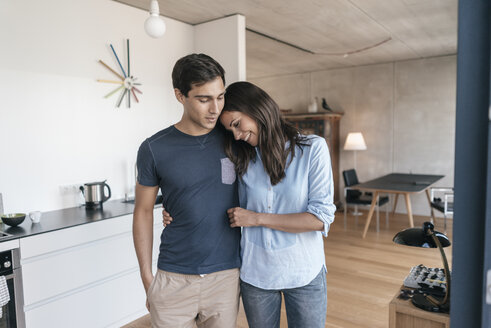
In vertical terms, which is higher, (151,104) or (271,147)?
(151,104)

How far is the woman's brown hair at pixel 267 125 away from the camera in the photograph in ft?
4.22

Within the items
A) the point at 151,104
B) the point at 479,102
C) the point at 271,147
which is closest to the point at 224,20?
the point at 151,104

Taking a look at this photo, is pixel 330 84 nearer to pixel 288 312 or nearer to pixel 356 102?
pixel 356 102

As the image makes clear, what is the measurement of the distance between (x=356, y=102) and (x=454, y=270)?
21.5 ft

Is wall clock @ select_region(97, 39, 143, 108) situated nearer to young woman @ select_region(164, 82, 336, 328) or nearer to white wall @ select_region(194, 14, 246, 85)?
white wall @ select_region(194, 14, 246, 85)

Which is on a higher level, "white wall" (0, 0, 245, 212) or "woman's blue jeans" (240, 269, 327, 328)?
"white wall" (0, 0, 245, 212)

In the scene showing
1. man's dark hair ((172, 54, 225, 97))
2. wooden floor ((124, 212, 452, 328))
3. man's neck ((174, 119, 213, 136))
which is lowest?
wooden floor ((124, 212, 452, 328))

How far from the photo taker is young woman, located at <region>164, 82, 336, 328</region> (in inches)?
50.8

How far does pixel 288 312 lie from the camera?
1399 mm

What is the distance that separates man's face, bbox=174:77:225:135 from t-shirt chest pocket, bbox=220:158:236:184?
0.48 ft

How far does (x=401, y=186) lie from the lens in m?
5.14

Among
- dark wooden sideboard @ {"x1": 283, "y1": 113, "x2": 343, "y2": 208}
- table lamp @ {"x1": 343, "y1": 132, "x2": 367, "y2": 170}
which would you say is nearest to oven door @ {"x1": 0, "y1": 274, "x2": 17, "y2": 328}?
dark wooden sideboard @ {"x1": 283, "y1": 113, "x2": 343, "y2": 208}

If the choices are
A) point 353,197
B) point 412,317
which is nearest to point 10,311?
point 412,317

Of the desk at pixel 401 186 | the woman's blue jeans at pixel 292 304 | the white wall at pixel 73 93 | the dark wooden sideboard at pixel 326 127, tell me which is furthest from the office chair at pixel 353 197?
the woman's blue jeans at pixel 292 304
